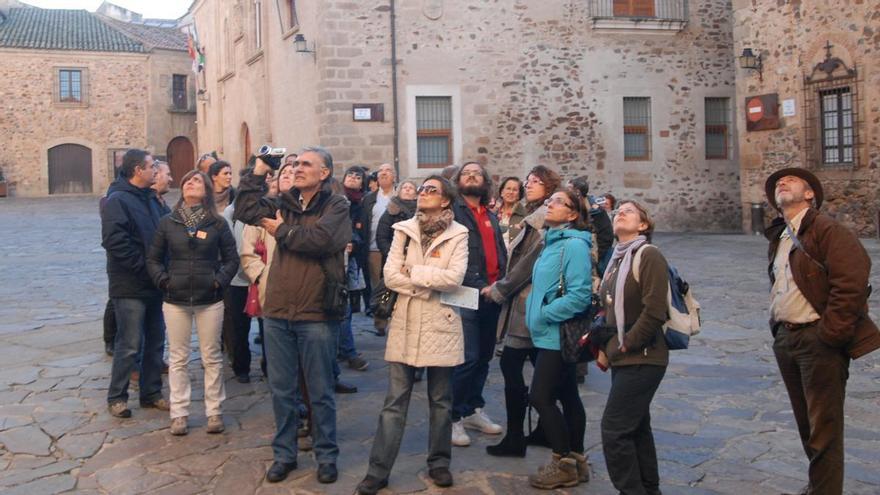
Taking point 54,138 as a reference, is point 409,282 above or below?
below

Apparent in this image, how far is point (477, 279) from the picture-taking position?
5504 millimetres

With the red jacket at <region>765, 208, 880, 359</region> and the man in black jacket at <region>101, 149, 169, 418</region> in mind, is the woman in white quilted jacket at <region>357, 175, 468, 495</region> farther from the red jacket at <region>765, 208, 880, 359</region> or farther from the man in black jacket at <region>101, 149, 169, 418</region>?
the man in black jacket at <region>101, 149, 169, 418</region>

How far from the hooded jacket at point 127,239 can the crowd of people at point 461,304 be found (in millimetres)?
14

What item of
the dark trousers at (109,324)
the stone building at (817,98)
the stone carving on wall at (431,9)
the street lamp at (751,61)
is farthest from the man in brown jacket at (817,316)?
the street lamp at (751,61)

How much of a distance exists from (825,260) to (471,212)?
7.34 feet

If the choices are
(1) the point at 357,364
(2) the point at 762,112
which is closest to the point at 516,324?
(1) the point at 357,364

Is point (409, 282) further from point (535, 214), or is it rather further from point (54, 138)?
point (54, 138)

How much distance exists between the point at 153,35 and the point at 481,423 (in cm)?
4016

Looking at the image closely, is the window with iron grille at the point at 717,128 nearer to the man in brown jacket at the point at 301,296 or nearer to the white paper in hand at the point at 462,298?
the white paper in hand at the point at 462,298

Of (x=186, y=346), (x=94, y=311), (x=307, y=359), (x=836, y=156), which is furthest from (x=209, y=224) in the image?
(x=836, y=156)

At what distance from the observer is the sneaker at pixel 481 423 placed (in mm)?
5910

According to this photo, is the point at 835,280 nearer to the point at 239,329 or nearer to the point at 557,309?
the point at 557,309

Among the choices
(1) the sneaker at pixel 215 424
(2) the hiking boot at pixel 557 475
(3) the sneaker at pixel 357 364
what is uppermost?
(3) the sneaker at pixel 357 364

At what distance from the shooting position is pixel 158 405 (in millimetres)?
6484
